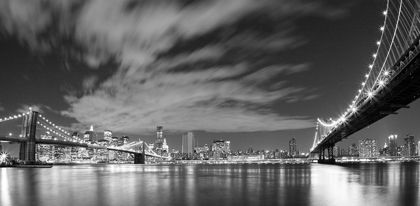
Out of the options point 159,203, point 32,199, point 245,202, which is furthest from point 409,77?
point 32,199

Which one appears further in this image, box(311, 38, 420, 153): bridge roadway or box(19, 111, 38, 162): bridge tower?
box(19, 111, 38, 162): bridge tower

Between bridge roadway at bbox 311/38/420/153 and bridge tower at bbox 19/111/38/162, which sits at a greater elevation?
bridge roadway at bbox 311/38/420/153

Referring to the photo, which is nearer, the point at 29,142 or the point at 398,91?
the point at 398,91

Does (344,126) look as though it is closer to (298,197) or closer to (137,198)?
(298,197)

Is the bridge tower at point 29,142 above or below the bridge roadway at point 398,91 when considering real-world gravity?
below

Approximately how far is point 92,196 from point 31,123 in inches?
3024

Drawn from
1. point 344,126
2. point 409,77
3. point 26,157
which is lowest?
point 26,157

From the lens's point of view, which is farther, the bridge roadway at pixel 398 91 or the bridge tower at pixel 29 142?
the bridge tower at pixel 29 142

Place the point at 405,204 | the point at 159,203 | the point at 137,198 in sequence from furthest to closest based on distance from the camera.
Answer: the point at 137,198
the point at 159,203
the point at 405,204

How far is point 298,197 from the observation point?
21.1 meters

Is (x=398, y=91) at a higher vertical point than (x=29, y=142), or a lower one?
higher

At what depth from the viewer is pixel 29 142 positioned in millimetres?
85250

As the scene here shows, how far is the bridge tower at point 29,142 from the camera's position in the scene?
8456cm

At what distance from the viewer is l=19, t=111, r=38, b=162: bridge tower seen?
84.6 meters
